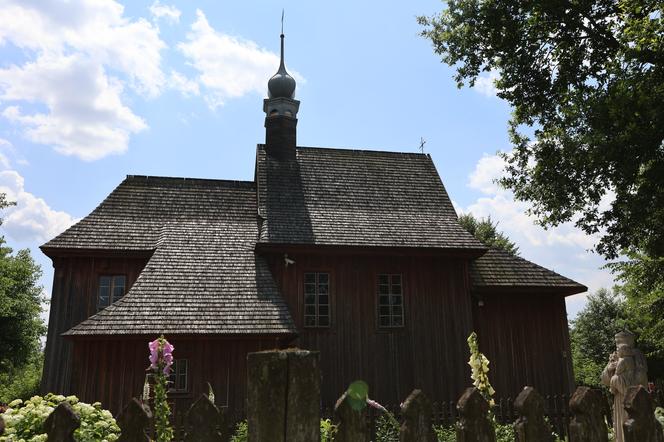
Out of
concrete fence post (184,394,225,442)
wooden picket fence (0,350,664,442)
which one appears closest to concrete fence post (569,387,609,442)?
wooden picket fence (0,350,664,442)

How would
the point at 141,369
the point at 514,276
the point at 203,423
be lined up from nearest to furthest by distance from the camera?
1. the point at 203,423
2. the point at 141,369
3. the point at 514,276

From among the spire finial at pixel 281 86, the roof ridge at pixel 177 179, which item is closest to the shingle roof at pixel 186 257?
the roof ridge at pixel 177 179

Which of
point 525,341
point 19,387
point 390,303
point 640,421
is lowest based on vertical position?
point 19,387

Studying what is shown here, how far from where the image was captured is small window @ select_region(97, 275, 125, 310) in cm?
1462

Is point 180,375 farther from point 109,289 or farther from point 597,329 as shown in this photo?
point 597,329

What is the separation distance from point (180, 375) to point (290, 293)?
3739 millimetres

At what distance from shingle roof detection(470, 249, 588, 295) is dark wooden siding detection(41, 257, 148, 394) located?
34.3 feet

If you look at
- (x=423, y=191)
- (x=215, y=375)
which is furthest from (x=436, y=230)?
(x=215, y=375)

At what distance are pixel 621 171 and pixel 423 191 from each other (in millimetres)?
7346

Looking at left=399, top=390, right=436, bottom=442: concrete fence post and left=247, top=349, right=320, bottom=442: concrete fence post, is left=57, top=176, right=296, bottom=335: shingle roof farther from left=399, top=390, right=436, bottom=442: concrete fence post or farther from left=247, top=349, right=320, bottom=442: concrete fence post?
left=247, top=349, right=320, bottom=442: concrete fence post

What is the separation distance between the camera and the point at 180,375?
12711 millimetres

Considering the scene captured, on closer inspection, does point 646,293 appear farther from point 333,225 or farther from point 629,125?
point 333,225

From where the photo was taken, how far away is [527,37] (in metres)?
13.7

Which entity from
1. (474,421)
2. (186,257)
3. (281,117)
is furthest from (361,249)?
(474,421)
